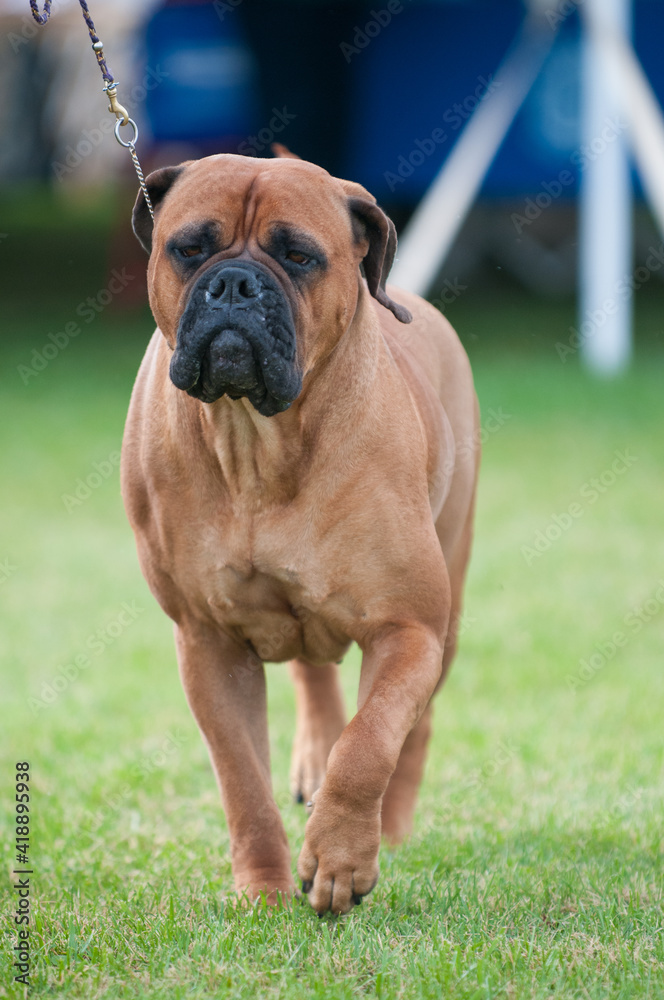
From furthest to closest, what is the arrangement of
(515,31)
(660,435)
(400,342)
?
(515,31) → (660,435) → (400,342)

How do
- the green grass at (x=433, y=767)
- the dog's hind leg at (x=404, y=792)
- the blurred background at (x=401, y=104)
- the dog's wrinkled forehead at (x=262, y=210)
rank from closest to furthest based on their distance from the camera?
the green grass at (x=433, y=767)
the dog's wrinkled forehead at (x=262, y=210)
the dog's hind leg at (x=404, y=792)
the blurred background at (x=401, y=104)

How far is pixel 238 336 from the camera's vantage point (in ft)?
9.82

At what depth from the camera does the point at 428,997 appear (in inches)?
109

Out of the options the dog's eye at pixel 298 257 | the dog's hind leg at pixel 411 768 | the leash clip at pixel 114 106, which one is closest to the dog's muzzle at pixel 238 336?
the dog's eye at pixel 298 257

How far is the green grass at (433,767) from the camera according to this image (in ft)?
9.72

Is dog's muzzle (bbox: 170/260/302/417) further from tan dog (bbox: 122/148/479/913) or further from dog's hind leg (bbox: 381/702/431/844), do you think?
dog's hind leg (bbox: 381/702/431/844)

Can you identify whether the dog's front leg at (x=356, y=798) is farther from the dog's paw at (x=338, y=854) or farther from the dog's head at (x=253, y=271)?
the dog's head at (x=253, y=271)

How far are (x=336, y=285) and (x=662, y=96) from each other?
12614 mm

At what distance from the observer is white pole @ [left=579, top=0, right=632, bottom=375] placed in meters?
12.2

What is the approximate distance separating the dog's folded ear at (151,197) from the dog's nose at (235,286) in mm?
445

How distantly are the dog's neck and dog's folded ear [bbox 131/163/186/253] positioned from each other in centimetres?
55

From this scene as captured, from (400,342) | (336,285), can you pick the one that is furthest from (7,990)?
(400,342)

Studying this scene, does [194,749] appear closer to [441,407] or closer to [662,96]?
[441,407]

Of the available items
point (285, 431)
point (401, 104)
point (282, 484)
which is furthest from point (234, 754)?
point (401, 104)
